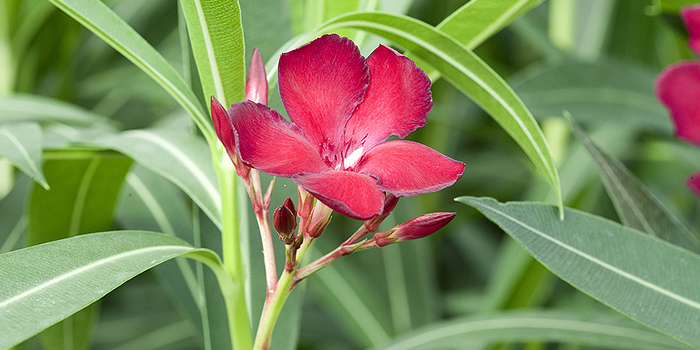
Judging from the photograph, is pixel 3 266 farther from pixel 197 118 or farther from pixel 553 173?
pixel 553 173

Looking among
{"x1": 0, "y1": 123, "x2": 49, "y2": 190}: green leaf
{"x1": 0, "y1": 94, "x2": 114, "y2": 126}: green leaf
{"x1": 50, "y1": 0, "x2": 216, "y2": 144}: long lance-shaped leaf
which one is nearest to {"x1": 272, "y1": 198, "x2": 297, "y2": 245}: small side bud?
{"x1": 50, "y1": 0, "x2": 216, "y2": 144}: long lance-shaped leaf

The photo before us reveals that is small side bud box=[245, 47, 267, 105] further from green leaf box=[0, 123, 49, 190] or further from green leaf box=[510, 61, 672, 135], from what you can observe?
green leaf box=[510, 61, 672, 135]

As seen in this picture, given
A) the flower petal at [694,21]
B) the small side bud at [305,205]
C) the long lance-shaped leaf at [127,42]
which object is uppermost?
the long lance-shaped leaf at [127,42]

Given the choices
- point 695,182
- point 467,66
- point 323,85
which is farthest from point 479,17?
point 695,182

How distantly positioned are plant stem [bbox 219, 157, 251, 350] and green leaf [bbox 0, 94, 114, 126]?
1.26 ft

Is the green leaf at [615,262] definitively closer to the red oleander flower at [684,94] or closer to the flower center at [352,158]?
the flower center at [352,158]

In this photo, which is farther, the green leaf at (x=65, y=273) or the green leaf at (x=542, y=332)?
the green leaf at (x=542, y=332)

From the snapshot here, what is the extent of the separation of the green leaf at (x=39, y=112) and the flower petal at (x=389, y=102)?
49 centimetres

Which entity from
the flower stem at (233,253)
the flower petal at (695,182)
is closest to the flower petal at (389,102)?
the flower stem at (233,253)

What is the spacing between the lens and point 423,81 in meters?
0.37

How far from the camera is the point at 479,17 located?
0.48 m

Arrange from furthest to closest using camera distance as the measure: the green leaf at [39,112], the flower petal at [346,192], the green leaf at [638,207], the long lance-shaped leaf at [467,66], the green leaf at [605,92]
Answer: the green leaf at [605,92], the green leaf at [39,112], the green leaf at [638,207], the long lance-shaped leaf at [467,66], the flower petal at [346,192]

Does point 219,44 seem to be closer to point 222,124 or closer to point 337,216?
point 222,124

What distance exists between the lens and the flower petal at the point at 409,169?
343mm
